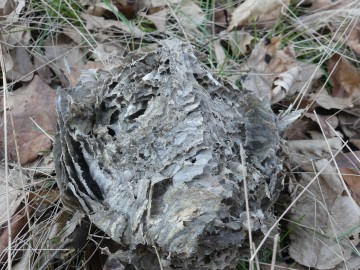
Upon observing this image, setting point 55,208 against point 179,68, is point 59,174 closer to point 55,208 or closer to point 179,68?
point 55,208

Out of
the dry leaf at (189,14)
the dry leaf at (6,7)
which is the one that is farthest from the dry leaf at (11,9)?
the dry leaf at (189,14)

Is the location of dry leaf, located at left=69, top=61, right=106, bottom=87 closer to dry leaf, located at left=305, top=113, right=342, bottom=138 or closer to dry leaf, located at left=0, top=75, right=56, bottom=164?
dry leaf, located at left=0, top=75, right=56, bottom=164

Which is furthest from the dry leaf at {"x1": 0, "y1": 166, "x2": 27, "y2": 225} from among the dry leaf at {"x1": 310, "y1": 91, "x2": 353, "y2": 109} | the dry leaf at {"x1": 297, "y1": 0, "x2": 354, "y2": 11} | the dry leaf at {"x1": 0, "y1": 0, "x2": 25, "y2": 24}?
the dry leaf at {"x1": 297, "y1": 0, "x2": 354, "y2": 11}

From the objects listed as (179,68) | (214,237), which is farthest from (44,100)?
(214,237)

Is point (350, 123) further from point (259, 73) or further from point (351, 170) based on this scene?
point (259, 73)

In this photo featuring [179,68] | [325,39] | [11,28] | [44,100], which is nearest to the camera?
[179,68]

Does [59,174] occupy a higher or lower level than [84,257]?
higher

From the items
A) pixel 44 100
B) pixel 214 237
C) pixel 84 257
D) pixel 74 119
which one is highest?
pixel 74 119
